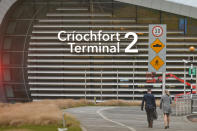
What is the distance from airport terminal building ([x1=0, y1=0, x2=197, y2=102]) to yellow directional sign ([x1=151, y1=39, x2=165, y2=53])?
70.8 ft

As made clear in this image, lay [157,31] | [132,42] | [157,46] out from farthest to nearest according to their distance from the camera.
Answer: [132,42], [157,46], [157,31]

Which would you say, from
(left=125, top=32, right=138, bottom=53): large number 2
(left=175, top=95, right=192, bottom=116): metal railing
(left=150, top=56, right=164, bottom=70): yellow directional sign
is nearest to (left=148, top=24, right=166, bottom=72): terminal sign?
(left=150, top=56, right=164, bottom=70): yellow directional sign

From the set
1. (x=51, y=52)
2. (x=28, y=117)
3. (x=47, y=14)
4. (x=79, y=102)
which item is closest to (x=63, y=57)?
(x=51, y=52)

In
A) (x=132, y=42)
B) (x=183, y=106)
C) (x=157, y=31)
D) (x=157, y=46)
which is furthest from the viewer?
(x=132, y=42)

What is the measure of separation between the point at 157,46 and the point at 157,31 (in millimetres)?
553

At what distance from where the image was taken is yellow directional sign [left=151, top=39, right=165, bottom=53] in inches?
717

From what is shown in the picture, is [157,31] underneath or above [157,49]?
above

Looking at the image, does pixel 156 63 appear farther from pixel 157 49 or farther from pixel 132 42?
pixel 132 42

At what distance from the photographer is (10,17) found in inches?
1590

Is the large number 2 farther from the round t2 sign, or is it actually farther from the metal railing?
the round t2 sign

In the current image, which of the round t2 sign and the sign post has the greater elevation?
the round t2 sign

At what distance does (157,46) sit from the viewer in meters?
18.3

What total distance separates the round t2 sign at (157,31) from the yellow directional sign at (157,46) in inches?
8.6

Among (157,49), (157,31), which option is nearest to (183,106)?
(157,49)
